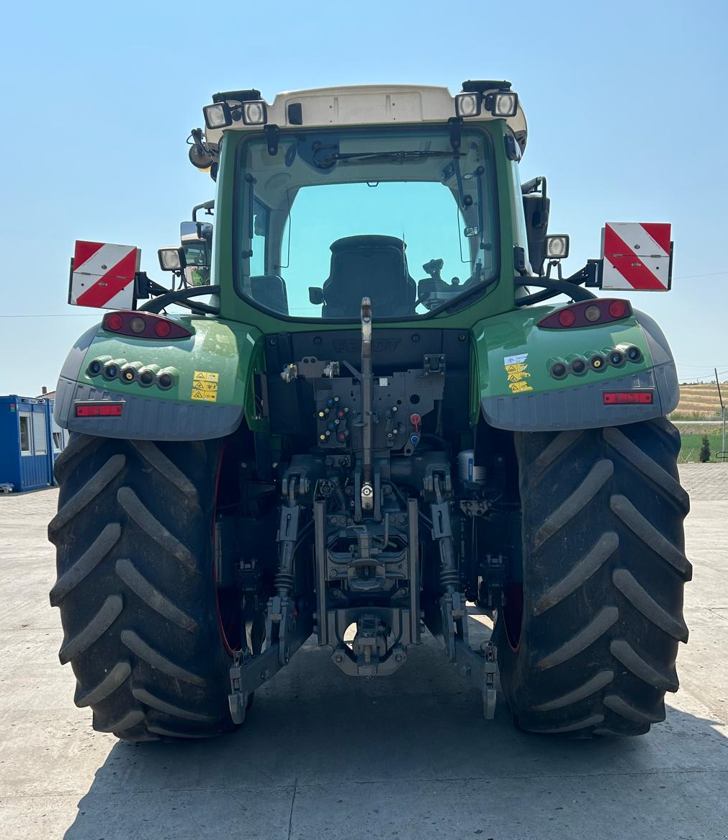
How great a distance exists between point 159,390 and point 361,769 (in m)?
1.72

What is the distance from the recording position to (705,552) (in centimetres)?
878

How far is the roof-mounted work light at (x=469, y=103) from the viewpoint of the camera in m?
3.75

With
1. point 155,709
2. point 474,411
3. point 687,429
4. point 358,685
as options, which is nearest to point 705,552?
point 358,685

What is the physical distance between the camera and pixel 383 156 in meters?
3.90

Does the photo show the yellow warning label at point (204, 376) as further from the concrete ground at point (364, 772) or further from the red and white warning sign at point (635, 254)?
the red and white warning sign at point (635, 254)

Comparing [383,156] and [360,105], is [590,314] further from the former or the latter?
[360,105]

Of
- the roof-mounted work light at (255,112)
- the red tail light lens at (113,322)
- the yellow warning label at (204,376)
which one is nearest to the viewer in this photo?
the yellow warning label at (204,376)

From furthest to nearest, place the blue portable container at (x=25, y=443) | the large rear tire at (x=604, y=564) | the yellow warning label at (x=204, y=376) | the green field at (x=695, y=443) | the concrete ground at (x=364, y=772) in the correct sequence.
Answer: the green field at (x=695, y=443)
the blue portable container at (x=25, y=443)
the yellow warning label at (x=204, y=376)
the large rear tire at (x=604, y=564)
the concrete ground at (x=364, y=772)

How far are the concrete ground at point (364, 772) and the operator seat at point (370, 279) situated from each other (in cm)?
196

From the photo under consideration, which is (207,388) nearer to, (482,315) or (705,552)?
(482,315)

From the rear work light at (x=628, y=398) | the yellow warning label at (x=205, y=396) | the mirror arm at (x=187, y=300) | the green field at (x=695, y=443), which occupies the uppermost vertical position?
the mirror arm at (x=187, y=300)

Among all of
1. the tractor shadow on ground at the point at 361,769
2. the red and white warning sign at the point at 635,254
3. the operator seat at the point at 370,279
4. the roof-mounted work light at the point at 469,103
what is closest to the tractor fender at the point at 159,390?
the operator seat at the point at 370,279

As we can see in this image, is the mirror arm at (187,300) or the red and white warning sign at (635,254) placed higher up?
the red and white warning sign at (635,254)

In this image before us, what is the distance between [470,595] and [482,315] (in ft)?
4.36
